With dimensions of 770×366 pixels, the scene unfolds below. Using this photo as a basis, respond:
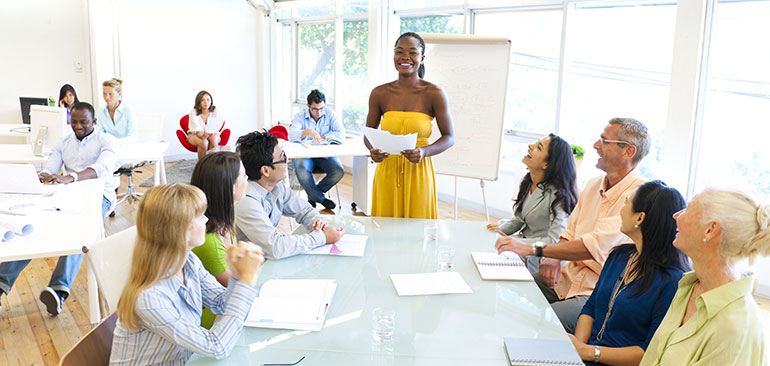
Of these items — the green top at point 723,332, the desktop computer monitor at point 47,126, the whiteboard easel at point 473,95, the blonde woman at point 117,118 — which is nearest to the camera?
the green top at point 723,332

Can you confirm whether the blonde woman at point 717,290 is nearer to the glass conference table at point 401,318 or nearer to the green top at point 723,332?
the green top at point 723,332

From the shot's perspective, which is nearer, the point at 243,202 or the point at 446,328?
the point at 446,328

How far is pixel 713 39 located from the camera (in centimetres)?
418

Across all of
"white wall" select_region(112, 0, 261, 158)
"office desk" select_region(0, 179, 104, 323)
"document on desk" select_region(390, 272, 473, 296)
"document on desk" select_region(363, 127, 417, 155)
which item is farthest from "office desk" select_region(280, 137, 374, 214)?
"white wall" select_region(112, 0, 261, 158)

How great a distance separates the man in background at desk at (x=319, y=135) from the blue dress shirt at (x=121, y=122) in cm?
155

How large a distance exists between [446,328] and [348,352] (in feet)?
1.09

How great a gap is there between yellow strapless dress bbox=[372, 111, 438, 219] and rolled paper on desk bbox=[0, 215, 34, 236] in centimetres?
172

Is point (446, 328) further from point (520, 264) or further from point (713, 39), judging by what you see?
point (713, 39)

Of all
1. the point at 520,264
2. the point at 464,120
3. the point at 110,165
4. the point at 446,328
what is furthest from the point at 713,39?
the point at 110,165

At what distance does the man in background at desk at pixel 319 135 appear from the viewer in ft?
19.5

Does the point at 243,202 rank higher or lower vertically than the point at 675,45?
lower

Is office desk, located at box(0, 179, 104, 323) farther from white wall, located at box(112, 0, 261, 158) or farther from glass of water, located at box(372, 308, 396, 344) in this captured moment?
white wall, located at box(112, 0, 261, 158)

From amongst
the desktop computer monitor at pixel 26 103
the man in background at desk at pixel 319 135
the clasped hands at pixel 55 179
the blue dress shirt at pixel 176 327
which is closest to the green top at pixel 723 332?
the blue dress shirt at pixel 176 327

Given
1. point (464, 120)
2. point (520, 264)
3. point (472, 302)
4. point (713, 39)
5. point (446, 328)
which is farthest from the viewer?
point (464, 120)
